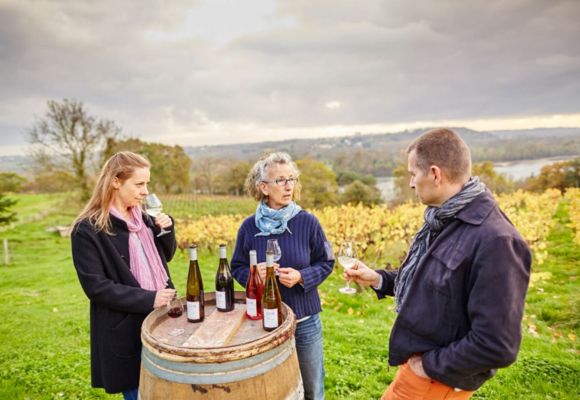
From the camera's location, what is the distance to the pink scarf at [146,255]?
2564 millimetres

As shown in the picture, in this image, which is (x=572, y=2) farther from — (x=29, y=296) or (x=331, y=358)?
(x=29, y=296)

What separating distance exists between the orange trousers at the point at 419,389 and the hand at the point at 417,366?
0.11ft

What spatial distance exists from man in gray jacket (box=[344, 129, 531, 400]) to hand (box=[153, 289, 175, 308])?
1.39m

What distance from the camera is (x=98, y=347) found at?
8.22 ft

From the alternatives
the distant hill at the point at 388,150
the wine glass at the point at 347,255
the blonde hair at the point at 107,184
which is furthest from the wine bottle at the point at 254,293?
the distant hill at the point at 388,150

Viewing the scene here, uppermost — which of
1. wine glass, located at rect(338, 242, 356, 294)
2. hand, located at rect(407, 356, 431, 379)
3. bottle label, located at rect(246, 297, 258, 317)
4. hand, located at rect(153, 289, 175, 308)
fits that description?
wine glass, located at rect(338, 242, 356, 294)

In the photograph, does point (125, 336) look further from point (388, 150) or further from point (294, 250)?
point (388, 150)

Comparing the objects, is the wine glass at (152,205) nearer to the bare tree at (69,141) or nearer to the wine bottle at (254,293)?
the wine bottle at (254,293)

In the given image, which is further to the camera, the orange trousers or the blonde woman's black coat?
the blonde woman's black coat

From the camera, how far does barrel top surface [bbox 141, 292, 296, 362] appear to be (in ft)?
5.66

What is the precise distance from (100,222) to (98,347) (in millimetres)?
869

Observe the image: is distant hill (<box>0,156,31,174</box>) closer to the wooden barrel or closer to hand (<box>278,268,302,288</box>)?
hand (<box>278,268,302,288</box>)

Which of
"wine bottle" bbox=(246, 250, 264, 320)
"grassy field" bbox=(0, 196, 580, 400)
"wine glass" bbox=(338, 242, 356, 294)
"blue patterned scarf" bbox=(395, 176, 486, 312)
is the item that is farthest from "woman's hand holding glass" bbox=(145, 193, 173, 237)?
"grassy field" bbox=(0, 196, 580, 400)

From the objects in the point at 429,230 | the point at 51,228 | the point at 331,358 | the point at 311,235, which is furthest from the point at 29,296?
the point at 51,228
